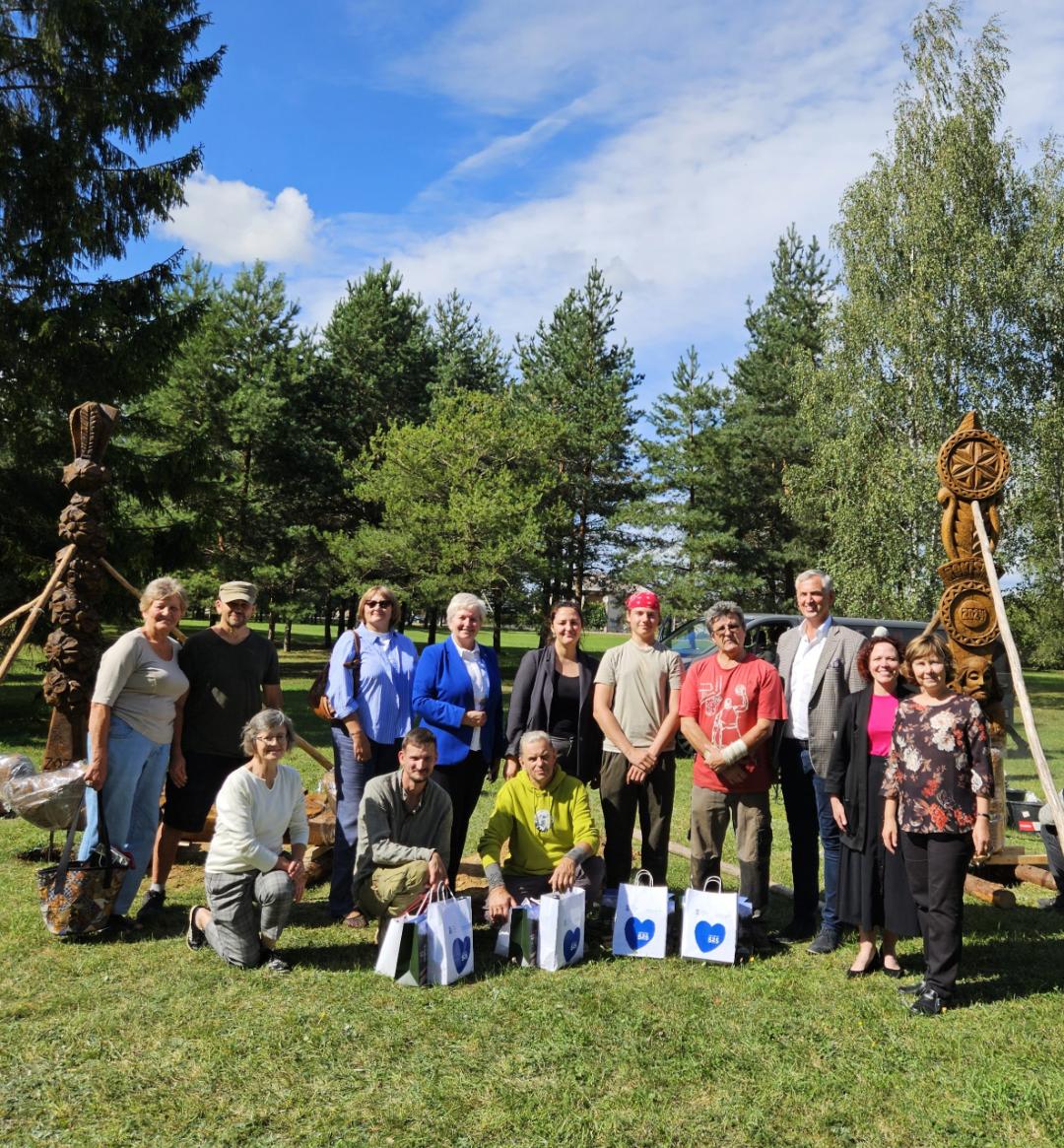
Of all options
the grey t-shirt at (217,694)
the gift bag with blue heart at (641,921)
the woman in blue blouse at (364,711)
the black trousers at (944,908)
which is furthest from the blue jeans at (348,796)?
the black trousers at (944,908)

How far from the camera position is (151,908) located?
16.6ft

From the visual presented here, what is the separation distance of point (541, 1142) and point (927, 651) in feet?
8.47

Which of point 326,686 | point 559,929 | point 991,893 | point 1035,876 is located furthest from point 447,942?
point 1035,876

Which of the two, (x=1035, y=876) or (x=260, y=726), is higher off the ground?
(x=260, y=726)

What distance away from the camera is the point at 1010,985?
446 cm

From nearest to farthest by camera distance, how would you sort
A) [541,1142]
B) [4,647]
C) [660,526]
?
[541,1142] → [4,647] → [660,526]

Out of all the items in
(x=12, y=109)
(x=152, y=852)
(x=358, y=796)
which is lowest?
(x=152, y=852)

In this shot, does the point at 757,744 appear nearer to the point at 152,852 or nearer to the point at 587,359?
the point at 152,852

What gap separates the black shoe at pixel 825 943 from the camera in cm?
479

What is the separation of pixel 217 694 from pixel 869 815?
3452 millimetres

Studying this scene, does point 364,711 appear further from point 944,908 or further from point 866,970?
point 944,908

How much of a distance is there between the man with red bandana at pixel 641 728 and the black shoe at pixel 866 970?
1024 millimetres

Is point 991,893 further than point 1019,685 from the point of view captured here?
Yes

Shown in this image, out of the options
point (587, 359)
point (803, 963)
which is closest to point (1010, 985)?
point (803, 963)
